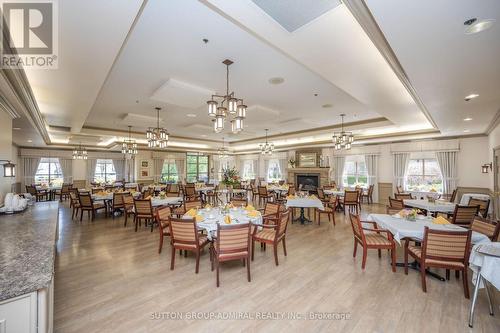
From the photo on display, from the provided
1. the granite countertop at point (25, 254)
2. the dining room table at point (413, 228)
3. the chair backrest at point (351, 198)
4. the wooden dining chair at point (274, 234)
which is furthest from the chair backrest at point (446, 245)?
the chair backrest at point (351, 198)

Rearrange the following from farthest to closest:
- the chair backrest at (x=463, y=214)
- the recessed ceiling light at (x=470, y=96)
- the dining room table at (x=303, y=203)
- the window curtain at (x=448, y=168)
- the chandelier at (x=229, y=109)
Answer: the window curtain at (x=448, y=168) < the dining room table at (x=303, y=203) < the chair backrest at (x=463, y=214) < the recessed ceiling light at (x=470, y=96) < the chandelier at (x=229, y=109)

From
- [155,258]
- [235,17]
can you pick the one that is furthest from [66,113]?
[235,17]

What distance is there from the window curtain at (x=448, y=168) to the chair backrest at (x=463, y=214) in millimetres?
4501

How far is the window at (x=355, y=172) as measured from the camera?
10497 mm

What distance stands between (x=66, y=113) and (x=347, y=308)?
22.0 feet

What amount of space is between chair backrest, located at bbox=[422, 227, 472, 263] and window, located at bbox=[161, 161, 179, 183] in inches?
528

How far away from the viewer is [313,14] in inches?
73.8

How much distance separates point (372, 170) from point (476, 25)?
9.20 m

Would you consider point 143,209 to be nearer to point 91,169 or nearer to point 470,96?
point 470,96

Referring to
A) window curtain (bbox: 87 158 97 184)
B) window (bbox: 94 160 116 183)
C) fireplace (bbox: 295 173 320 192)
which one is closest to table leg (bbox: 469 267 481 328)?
fireplace (bbox: 295 173 320 192)

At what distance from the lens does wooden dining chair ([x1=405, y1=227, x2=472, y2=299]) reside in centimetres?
269

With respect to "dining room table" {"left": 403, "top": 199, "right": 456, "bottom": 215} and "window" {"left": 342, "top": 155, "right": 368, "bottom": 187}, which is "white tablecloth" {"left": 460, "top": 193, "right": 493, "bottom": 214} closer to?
"dining room table" {"left": 403, "top": 199, "right": 456, "bottom": 215}

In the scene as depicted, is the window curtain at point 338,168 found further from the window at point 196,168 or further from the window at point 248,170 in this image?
the window at point 196,168

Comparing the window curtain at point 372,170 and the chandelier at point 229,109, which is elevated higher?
the chandelier at point 229,109
